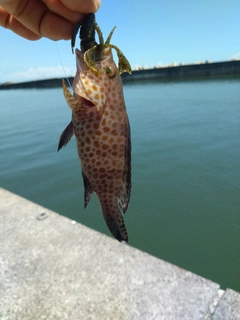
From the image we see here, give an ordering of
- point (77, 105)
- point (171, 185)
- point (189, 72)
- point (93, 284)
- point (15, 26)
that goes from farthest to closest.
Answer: point (189, 72), point (171, 185), point (93, 284), point (15, 26), point (77, 105)

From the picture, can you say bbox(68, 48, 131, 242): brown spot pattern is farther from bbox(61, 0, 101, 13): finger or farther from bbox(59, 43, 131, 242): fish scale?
bbox(61, 0, 101, 13): finger

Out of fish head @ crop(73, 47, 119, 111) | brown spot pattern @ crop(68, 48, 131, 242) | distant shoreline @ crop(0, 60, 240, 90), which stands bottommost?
distant shoreline @ crop(0, 60, 240, 90)

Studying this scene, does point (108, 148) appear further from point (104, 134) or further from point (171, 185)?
point (171, 185)

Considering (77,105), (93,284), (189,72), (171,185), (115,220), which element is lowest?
(189,72)

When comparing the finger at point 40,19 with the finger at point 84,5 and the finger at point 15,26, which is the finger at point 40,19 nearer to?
the finger at point 15,26

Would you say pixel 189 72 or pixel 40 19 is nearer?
pixel 40 19

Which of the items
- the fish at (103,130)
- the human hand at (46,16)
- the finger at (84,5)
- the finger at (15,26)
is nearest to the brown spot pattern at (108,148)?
the fish at (103,130)

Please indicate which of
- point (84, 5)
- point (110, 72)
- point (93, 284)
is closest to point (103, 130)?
point (110, 72)

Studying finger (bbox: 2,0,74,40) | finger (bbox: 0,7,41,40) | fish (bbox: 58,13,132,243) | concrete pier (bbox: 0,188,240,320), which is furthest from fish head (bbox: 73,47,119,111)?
concrete pier (bbox: 0,188,240,320)
